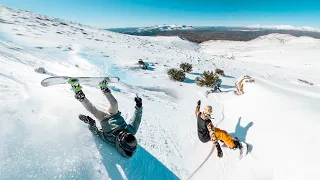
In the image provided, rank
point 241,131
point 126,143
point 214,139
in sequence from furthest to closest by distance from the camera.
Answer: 1. point 241,131
2. point 214,139
3. point 126,143

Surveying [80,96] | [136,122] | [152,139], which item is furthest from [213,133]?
[80,96]

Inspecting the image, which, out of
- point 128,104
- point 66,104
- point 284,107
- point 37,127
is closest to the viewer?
point 37,127

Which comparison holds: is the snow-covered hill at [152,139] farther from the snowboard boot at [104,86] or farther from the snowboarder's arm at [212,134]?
the snowboard boot at [104,86]

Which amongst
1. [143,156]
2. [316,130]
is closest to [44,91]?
[143,156]

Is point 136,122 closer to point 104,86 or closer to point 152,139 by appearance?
point 104,86

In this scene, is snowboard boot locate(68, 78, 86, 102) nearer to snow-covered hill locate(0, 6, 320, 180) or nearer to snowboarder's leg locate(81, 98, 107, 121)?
snowboarder's leg locate(81, 98, 107, 121)

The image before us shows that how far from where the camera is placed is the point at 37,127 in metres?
4.22

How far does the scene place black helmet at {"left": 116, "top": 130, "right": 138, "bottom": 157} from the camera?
3932 millimetres

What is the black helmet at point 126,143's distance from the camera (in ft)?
12.9

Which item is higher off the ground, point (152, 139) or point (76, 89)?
point (76, 89)

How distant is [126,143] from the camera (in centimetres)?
395

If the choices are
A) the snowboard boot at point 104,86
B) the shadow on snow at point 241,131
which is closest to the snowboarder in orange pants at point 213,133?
the shadow on snow at point 241,131

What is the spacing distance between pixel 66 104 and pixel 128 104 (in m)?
2.49

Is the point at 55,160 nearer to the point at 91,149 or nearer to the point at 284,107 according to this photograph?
the point at 91,149
